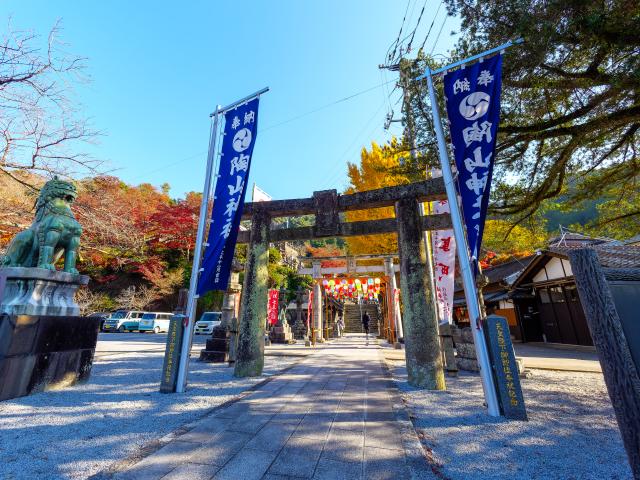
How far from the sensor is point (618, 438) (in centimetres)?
312

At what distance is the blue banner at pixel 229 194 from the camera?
18.3ft

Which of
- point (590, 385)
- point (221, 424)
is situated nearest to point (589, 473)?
point (221, 424)

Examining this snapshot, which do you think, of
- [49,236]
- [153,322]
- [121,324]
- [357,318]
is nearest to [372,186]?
[49,236]

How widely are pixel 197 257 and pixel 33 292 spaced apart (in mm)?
2695

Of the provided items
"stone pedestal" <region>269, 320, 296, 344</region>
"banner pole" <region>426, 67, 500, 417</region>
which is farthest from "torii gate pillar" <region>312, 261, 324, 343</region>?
"banner pole" <region>426, 67, 500, 417</region>

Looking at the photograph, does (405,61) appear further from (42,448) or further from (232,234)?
(42,448)

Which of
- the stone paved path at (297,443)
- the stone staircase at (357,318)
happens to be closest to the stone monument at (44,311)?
the stone paved path at (297,443)

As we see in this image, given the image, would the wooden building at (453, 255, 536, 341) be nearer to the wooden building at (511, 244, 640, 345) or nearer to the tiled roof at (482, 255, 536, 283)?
the tiled roof at (482, 255, 536, 283)

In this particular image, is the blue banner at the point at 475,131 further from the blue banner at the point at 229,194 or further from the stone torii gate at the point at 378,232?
the blue banner at the point at 229,194

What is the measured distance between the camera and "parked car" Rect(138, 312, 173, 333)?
2317cm

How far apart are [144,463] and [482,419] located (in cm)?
394

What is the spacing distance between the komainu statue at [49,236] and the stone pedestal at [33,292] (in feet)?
0.72

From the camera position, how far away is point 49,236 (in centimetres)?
521

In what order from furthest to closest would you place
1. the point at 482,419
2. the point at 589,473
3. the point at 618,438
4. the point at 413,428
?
the point at 482,419 < the point at 413,428 < the point at 618,438 < the point at 589,473
